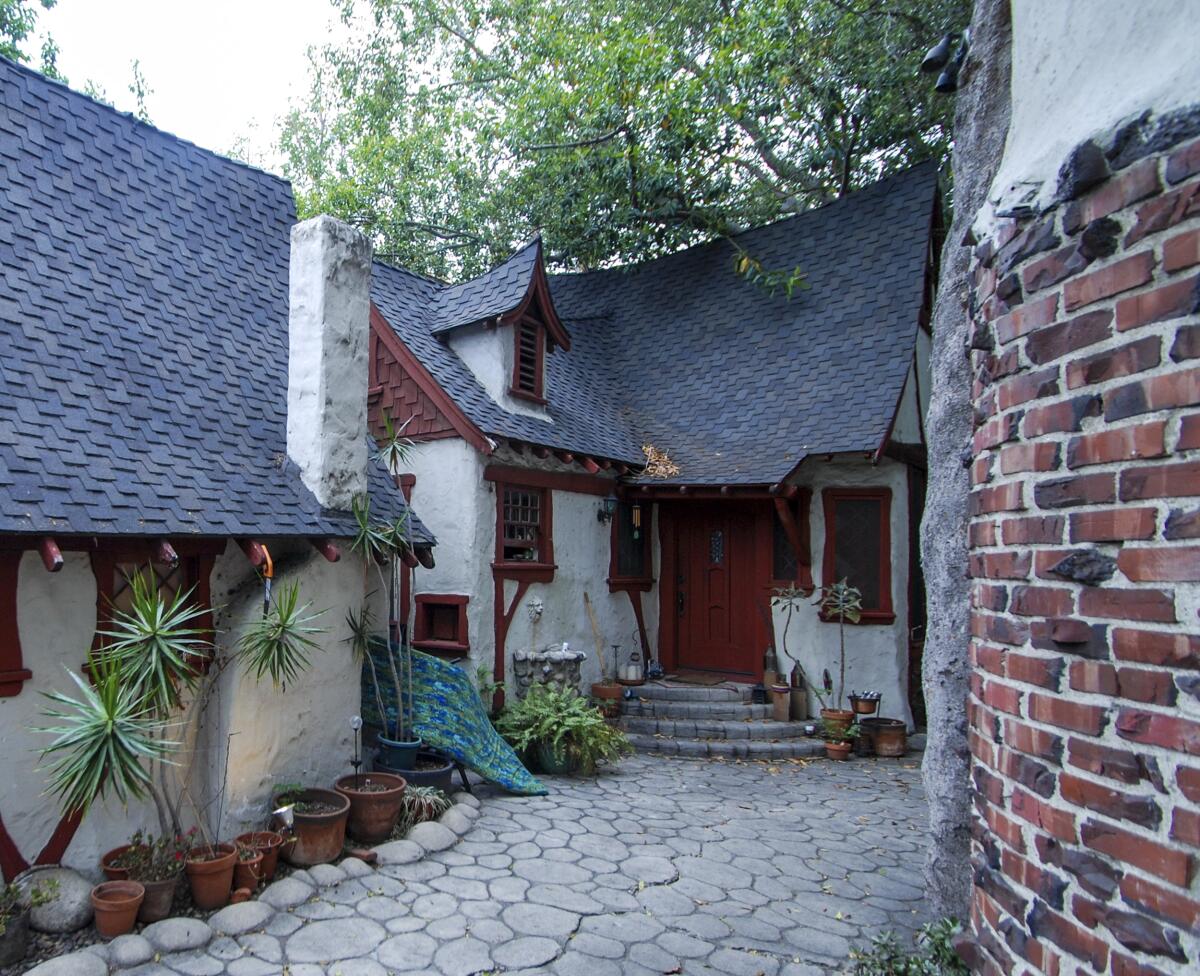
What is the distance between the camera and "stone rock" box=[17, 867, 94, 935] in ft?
13.8

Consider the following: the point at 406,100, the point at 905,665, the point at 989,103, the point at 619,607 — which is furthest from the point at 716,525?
the point at 406,100

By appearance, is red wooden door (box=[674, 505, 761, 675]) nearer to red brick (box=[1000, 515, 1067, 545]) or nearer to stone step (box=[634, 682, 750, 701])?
stone step (box=[634, 682, 750, 701])

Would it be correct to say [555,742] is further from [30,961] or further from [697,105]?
[697,105]

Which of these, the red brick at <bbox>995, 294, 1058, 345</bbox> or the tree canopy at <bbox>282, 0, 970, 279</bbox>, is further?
the tree canopy at <bbox>282, 0, 970, 279</bbox>

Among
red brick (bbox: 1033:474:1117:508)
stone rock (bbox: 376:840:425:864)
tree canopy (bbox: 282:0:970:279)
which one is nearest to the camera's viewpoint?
red brick (bbox: 1033:474:1117:508)

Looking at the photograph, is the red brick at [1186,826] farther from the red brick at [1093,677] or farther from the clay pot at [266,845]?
the clay pot at [266,845]

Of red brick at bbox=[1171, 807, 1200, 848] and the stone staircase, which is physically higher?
red brick at bbox=[1171, 807, 1200, 848]

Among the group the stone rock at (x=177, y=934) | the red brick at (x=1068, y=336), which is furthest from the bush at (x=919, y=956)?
the stone rock at (x=177, y=934)

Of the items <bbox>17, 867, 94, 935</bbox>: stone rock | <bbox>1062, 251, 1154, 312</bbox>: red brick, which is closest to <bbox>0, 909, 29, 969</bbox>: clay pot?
<bbox>17, 867, 94, 935</bbox>: stone rock

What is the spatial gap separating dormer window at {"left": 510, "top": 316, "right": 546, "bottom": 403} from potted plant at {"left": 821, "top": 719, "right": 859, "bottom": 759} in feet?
17.0

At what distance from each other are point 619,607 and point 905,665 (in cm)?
365

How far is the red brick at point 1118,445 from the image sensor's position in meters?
1.55

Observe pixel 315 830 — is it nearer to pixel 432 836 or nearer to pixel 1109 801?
pixel 432 836

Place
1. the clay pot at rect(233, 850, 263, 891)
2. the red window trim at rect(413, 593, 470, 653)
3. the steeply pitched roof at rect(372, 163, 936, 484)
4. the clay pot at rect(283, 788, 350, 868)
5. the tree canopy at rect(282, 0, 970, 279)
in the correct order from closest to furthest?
the clay pot at rect(233, 850, 263, 891)
the clay pot at rect(283, 788, 350, 868)
the red window trim at rect(413, 593, 470, 653)
the steeply pitched roof at rect(372, 163, 936, 484)
the tree canopy at rect(282, 0, 970, 279)
